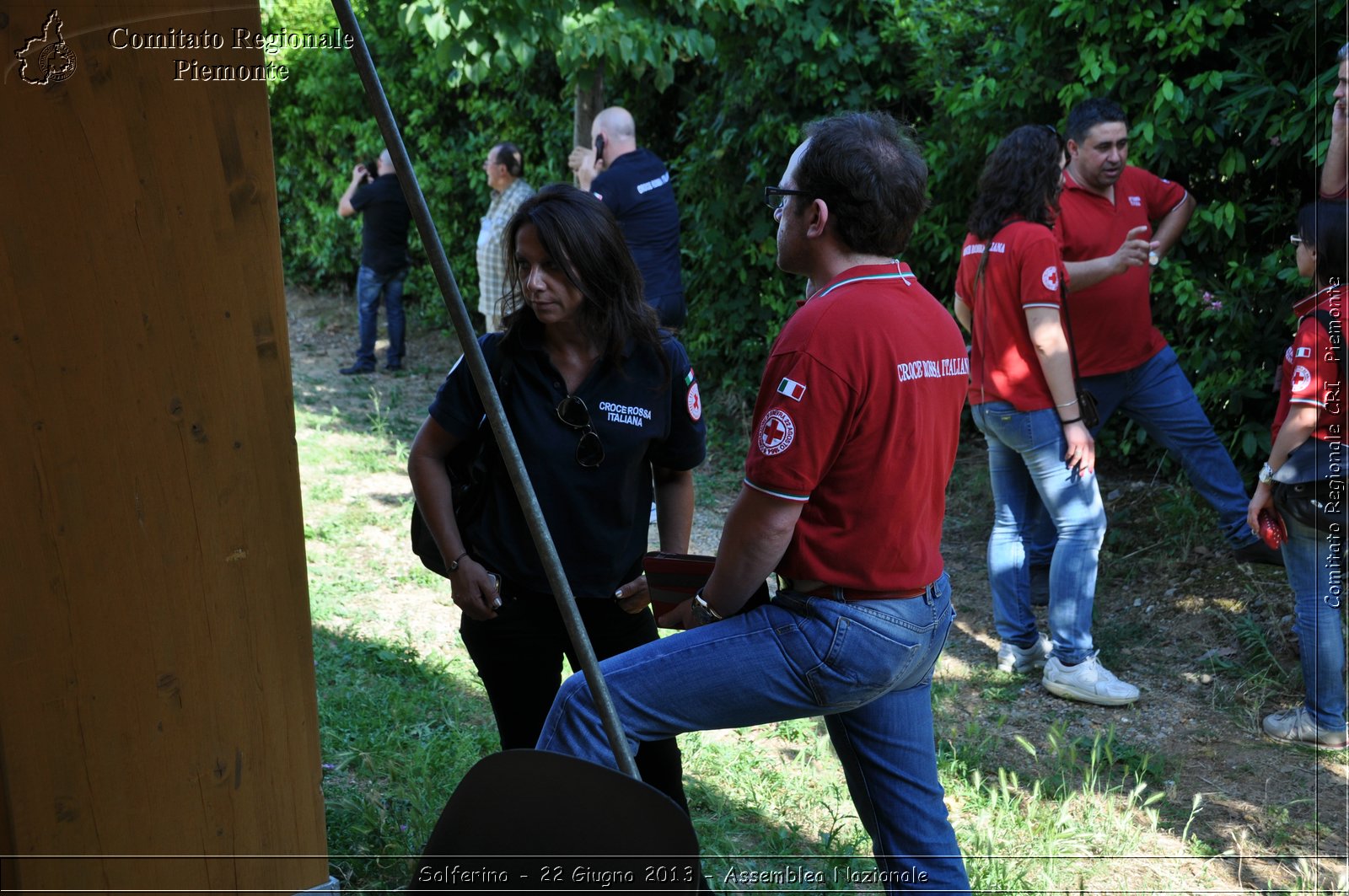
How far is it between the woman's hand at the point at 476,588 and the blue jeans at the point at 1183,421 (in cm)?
303

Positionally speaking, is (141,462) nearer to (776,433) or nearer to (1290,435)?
(776,433)

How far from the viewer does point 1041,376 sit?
13.9 feet

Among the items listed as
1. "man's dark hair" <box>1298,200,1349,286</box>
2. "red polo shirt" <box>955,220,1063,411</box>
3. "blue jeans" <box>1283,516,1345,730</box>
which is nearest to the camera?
"man's dark hair" <box>1298,200,1349,286</box>

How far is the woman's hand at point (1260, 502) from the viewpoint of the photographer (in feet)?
12.6

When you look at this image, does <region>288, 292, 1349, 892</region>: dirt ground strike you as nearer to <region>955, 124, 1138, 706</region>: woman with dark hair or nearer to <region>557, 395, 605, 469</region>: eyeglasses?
<region>955, 124, 1138, 706</region>: woman with dark hair

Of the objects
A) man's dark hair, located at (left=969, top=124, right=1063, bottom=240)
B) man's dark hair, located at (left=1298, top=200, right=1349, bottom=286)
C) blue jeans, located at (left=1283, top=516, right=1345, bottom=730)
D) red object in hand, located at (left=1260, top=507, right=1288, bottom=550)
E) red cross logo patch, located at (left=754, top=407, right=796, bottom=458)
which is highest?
man's dark hair, located at (left=969, top=124, right=1063, bottom=240)

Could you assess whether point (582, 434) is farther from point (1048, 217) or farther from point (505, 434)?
point (1048, 217)

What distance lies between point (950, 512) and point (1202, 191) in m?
2.09

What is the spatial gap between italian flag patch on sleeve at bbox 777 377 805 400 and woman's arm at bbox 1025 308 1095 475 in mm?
2324

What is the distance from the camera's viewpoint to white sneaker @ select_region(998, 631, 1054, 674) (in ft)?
14.9

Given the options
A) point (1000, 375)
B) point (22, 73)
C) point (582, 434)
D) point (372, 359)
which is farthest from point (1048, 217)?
point (372, 359)

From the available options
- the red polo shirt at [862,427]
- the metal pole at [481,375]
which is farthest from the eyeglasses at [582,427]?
A: the metal pole at [481,375]

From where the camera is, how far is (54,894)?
2.23 meters

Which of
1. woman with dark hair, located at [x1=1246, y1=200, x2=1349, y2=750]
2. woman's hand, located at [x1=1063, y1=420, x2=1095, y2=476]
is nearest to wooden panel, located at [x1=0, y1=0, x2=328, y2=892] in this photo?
woman's hand, located at [x1=1063, y1=420, x2=1095, y2=476]
